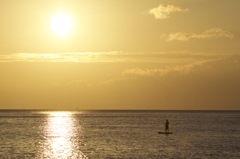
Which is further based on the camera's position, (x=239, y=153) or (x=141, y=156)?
(x=239, y=153)

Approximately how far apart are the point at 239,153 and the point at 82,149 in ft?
63.0

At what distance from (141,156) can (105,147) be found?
10.7 m

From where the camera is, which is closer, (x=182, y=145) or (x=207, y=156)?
(x=207, y=156)

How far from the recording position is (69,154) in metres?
57.1

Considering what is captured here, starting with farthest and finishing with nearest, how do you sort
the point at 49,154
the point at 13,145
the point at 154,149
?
the point at 13,145 → the point at 154,149 → the point at 49,154

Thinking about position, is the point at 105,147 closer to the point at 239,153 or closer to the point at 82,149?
the point at 82,149

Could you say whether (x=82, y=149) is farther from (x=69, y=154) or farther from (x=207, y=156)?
(x=207, y=156)

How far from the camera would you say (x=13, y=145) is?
2603 inches

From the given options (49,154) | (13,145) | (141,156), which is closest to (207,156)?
(141,156)

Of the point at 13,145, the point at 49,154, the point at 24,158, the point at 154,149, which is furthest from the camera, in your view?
the point at 13,145

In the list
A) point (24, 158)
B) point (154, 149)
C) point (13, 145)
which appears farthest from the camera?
point (13, 145)

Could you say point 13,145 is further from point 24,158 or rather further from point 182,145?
point 182,145

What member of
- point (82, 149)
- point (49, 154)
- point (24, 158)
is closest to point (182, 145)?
point (82, 149)

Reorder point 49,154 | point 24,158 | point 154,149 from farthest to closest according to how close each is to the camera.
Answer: point 154,149 → point 49,154 → point 24,158
